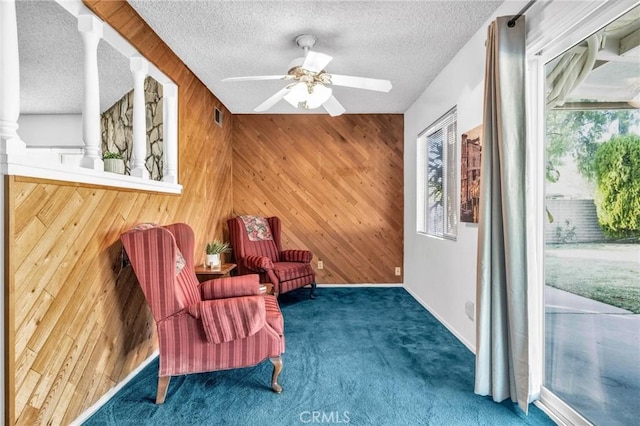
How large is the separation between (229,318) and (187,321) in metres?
0.28

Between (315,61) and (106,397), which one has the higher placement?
(315,61)

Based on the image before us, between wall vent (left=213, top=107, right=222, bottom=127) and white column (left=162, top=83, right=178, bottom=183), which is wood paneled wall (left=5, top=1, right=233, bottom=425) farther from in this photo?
wall vent (left=213, top=107, right=222, bottom=127)

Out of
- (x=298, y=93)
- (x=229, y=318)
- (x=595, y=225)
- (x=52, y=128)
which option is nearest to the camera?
(x=595, y=225)

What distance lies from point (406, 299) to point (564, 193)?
8.86 feet

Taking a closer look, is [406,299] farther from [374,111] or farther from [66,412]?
[66,412]

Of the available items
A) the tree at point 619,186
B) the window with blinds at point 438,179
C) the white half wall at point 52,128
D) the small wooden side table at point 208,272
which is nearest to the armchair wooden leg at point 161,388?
the small wooden side table at point 208,272

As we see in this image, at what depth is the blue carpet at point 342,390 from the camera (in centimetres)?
196

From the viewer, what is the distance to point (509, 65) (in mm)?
1994

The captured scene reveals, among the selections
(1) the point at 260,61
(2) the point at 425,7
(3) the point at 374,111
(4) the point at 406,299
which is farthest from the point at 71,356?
(3) the point at 374,111

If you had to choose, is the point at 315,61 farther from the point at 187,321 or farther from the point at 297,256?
the point at 297,256

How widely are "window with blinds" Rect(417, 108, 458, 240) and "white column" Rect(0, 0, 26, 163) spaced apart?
3.15m

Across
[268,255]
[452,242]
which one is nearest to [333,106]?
[452,242]

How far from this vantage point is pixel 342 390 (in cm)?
224

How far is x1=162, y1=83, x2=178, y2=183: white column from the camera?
314 cm
